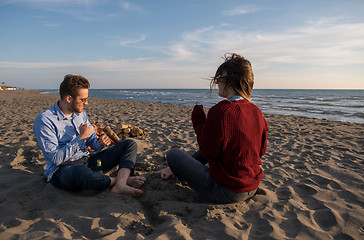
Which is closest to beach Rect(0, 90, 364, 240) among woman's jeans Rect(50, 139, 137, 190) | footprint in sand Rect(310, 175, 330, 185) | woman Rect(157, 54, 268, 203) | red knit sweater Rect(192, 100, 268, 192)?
footprint in sand Rect(310, 175, 330, 185)

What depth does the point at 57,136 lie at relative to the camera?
2629 mm

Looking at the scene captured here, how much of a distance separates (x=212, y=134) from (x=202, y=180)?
625 millimetres

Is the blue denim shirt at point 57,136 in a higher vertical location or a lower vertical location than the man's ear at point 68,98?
lower

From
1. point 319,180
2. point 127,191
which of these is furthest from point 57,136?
point 319,180

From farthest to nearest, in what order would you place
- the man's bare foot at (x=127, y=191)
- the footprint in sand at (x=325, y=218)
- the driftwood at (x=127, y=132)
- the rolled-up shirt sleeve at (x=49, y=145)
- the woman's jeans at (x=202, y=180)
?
the driftwood at (x=127, y=132) → the man's bare foot at (x=127, y=191) → the rolled-up shirt sleeve at (x=49, y=145) → the woman's jeans at (x=202, y=180) → the footprint in sand at (x=325, y=218)

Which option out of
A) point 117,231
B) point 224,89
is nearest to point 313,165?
point 224,89

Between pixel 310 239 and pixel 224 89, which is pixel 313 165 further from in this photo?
pixel 224 89

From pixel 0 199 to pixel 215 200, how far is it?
7.65 feet

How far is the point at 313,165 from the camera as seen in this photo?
12.4 ft

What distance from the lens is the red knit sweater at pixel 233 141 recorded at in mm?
1897

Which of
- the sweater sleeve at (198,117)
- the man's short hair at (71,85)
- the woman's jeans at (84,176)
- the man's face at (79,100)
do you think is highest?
the man's short hair at (71,85)

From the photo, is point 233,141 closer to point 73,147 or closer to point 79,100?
point 73,147

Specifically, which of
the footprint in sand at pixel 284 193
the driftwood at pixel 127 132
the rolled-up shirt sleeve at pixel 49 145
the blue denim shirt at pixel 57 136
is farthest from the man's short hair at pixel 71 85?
the driftwood at pixel 127 132

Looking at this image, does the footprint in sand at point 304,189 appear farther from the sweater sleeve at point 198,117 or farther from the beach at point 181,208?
the sweater sleeve at point 198,117
